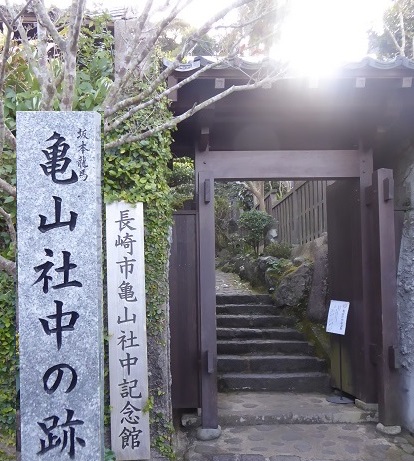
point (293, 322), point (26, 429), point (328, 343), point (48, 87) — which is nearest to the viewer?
point (26, 429)

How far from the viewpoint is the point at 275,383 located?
7.84 metres

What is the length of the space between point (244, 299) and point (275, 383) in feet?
9.38

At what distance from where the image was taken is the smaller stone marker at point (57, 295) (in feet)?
10.7

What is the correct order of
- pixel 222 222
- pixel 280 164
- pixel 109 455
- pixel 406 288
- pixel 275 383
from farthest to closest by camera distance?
pixel 222 222 → pixel 275 383 → pixel 280 164 → pixel 406 288 → pixel 109 455

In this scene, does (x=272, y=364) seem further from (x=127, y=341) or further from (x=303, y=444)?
(x=127, y=341)

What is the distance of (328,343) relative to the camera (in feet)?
28.0

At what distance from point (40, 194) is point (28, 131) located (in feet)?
1.31

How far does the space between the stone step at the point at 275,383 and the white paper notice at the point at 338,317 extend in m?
0.97

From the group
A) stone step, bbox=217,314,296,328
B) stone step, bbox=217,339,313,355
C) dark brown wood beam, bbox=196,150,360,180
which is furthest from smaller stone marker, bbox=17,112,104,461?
stone step, bbox=217,314,296,328

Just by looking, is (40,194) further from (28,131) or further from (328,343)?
(328,343)

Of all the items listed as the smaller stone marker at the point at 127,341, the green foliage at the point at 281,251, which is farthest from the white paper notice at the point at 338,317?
the green foliage at the point at 281,251

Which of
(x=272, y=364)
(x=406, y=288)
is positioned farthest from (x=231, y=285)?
(x=406, y=288)

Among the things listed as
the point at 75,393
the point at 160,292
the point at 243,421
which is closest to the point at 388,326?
the point at 243,421

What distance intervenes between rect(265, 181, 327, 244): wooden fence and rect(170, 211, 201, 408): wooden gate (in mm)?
4406
